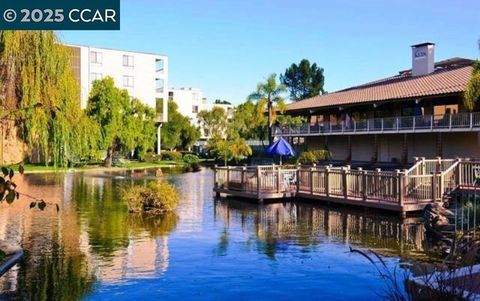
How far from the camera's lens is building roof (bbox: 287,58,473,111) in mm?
35394

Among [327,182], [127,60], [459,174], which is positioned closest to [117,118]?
[127,60]

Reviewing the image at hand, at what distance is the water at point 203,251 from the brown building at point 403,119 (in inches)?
649

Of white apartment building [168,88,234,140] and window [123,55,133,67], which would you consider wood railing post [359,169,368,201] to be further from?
white apartment building [168,88,234,140]

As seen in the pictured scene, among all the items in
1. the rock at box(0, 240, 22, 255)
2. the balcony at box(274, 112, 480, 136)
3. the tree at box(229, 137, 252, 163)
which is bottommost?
the rock at box(0, 240, 22, 255)

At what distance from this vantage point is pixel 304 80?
99.9 meters

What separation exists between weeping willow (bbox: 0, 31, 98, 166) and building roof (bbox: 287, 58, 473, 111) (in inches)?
969

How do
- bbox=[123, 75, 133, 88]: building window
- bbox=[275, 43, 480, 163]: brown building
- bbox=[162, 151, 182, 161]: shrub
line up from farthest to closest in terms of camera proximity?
1. bbox=[123, 75, 133, 88]: building window
2. bbox=[162, 151, 182, 161]: shrub
3. bbox=[275, 43, 480, 163]: brown building

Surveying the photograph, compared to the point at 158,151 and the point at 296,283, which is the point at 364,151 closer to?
the point at 296,283

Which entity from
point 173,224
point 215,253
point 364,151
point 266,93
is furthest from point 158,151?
point 215,253

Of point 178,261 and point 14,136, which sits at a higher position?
point 14,136

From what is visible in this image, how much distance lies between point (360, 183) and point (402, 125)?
683 inches

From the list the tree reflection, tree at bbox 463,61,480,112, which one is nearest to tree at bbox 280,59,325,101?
tree at bbox 463,61,480,112

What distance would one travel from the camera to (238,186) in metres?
25.5

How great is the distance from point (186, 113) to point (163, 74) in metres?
31.7
